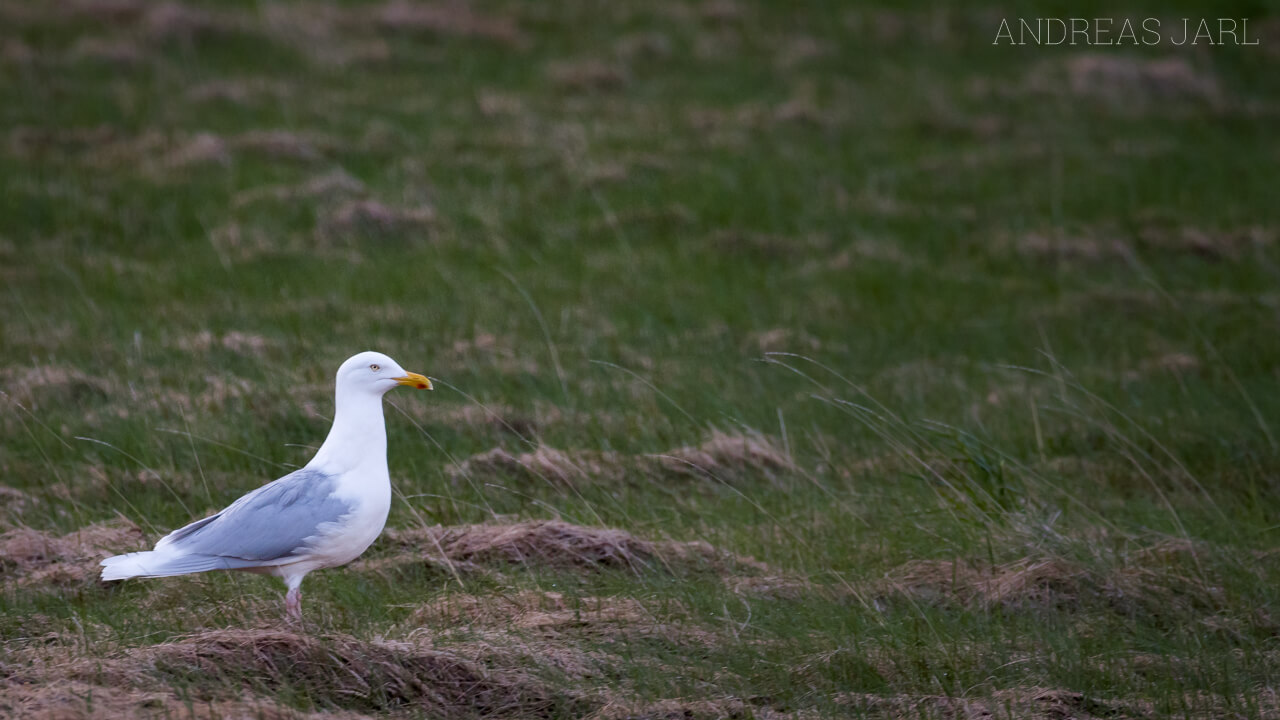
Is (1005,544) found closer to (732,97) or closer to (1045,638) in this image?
(1045,638)

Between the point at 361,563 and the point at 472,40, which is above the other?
the point at 472,40

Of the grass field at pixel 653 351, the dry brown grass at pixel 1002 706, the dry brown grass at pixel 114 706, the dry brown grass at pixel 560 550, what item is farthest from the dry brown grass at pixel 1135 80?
the dry brown grass at pixel 114 706

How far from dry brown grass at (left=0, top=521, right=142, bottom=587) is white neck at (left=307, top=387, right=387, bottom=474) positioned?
1.26m

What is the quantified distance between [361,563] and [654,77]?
1297cm

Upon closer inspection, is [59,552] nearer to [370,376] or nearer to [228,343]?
[370,376]

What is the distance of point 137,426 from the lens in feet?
27.7

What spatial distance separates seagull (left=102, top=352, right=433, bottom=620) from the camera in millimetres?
5848

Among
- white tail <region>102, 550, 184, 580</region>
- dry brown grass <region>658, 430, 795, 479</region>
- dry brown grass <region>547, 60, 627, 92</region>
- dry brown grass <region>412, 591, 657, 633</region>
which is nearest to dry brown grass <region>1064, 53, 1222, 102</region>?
dry brown grass <region>547, 60, 627, 92</region>

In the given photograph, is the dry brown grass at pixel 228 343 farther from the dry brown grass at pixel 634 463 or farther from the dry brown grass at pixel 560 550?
the dry brown grass at pixel 560 550

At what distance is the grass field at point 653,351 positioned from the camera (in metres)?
5.91

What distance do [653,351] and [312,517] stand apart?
5482mm

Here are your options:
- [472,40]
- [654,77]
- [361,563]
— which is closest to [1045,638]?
[361,563]

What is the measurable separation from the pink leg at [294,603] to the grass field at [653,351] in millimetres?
228

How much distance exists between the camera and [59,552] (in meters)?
6.70
